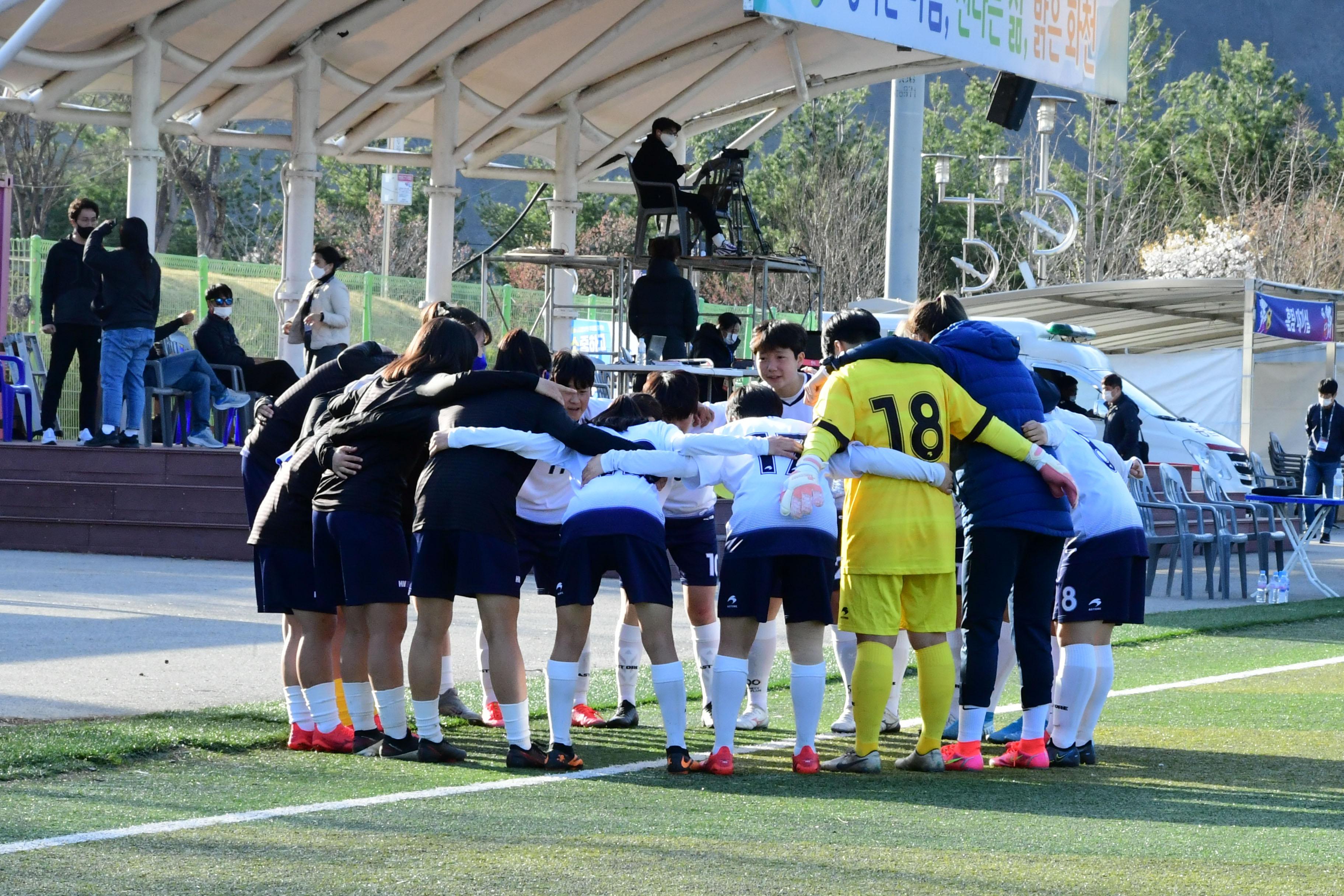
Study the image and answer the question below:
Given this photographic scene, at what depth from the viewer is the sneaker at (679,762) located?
6723 mm

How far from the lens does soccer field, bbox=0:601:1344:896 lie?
4.92 metres

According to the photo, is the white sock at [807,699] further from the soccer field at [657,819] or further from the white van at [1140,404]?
the white van at [1140,404]

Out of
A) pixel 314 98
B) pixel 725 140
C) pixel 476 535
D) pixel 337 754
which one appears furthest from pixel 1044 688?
pixel 725 140

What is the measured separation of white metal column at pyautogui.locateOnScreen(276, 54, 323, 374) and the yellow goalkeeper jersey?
40.4 feet

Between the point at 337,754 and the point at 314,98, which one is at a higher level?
the point at 314,98

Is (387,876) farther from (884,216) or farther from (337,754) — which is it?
(884,216)

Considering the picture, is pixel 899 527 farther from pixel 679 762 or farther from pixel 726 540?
pixel 679 762

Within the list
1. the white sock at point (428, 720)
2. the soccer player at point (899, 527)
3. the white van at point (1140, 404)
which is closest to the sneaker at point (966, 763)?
the soccer player at point (899, 527)

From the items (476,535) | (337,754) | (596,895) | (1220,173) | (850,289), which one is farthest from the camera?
(1220,173)

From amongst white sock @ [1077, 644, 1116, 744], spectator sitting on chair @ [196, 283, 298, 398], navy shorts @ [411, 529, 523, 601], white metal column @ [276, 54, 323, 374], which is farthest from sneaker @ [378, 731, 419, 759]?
white metal column @ [276, 54, 323, 374]

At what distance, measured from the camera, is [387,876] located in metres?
4.86

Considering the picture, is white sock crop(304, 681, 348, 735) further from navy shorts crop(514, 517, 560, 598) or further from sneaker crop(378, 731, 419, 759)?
navy shorts crop(514, 517, 560, 598)

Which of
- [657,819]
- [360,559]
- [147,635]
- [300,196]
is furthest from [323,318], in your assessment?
[657,819]

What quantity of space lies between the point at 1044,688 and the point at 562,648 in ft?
6.69
